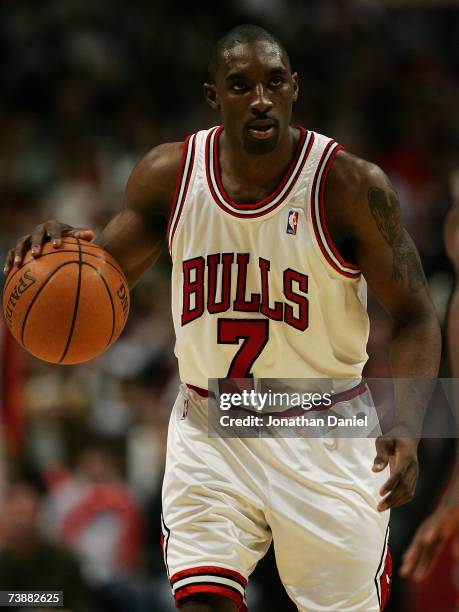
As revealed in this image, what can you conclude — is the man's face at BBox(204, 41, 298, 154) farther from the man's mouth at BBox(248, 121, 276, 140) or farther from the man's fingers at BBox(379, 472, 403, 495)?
the man's fingers at BBox(379, 472, 403, 495)

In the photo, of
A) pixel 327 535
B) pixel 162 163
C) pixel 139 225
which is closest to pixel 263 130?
pixel 162 163

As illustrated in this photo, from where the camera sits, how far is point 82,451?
27.2 feet

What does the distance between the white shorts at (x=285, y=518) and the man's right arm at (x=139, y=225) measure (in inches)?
33.8

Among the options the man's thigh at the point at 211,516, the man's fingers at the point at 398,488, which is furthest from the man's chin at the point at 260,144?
the man's fingers at the point at 398,488

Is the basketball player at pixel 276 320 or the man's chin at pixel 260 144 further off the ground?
the man's chin at pixel 260 144

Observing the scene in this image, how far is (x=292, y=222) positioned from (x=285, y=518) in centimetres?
110

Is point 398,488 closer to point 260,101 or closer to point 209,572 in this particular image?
point 209,572

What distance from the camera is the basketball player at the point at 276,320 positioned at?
4.21 meters

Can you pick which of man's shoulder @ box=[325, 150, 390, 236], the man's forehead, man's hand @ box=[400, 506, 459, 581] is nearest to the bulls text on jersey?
man's shoulder @ box=[325, 150, 390, 236]

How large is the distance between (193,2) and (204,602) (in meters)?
9.24

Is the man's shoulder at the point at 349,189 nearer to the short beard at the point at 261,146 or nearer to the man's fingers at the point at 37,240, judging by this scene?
the short beard at the point at 261,146

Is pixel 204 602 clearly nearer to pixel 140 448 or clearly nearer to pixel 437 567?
pixel 437 567

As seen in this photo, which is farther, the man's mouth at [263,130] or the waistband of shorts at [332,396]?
the waistband of shorts at [332,396]

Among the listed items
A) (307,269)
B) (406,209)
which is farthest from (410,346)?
(406,209)
